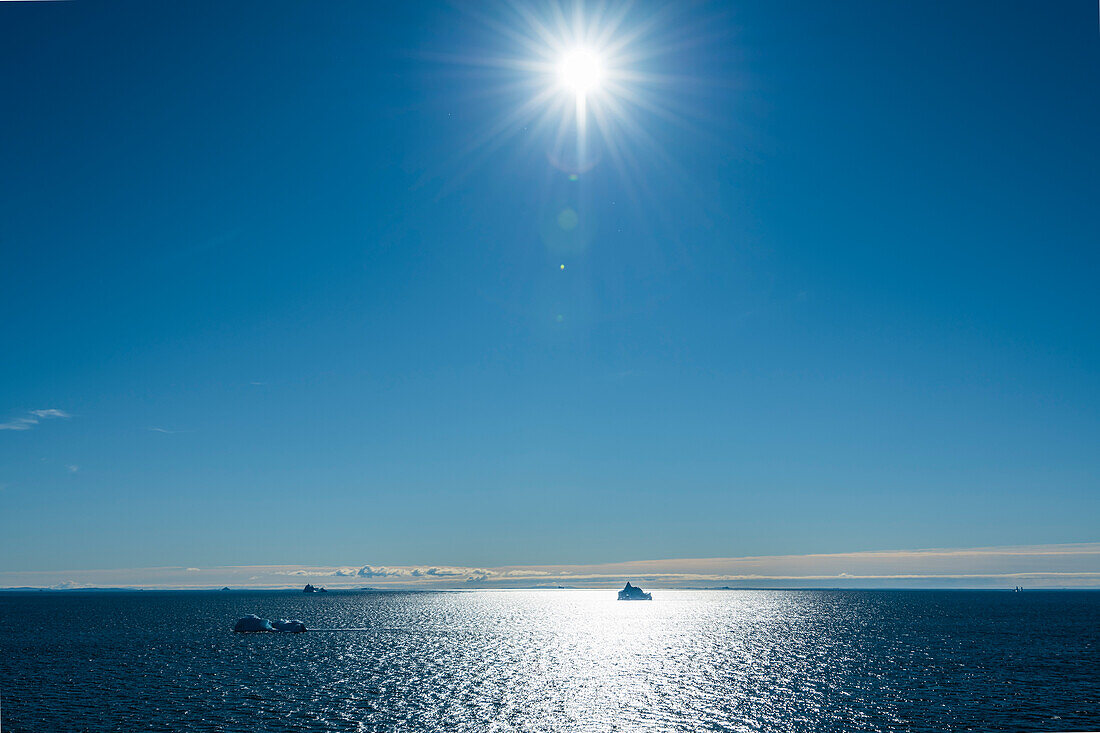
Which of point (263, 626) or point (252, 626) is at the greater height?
point (252, 626)

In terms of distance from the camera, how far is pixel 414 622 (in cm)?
19912

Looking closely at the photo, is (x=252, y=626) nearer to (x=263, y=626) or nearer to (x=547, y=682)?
(x=263, y=626)

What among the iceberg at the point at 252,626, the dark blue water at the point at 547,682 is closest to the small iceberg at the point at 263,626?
the iceberg at the point at 252,626

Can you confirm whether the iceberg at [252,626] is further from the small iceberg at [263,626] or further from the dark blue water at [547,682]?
the dark blue water at [547,682]

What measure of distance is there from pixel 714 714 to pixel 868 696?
63.8 feet

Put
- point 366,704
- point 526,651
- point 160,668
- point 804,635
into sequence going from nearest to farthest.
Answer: point 366,704
point 160,668
point 526,651
point 804,635

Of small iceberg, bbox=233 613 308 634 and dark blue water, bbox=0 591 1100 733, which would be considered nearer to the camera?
dark blue water, bbox=0 591 1100 733

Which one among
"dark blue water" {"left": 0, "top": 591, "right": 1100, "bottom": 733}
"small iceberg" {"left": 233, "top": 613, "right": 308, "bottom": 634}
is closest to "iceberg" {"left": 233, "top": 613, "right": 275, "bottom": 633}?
"small iceberg" {"left": 233, "top": 613, "right": 308, "bottom": 634}

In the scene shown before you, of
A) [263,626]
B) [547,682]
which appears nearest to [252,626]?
[263,626]

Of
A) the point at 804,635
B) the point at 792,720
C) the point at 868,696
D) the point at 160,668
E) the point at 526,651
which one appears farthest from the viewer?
the point at 804,635

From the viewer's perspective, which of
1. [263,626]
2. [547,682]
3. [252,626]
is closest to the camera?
[547,682]

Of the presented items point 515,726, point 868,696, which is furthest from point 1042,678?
point 515,726

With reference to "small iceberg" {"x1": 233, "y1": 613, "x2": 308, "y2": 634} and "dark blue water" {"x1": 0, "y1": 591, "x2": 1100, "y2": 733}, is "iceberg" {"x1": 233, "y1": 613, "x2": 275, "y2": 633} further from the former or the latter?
"dark blue water" {"x1": 0, "y1": 591, "x2": 1100, "y2": 733}

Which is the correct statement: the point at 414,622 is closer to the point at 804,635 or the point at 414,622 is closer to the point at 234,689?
the point at 804,635
